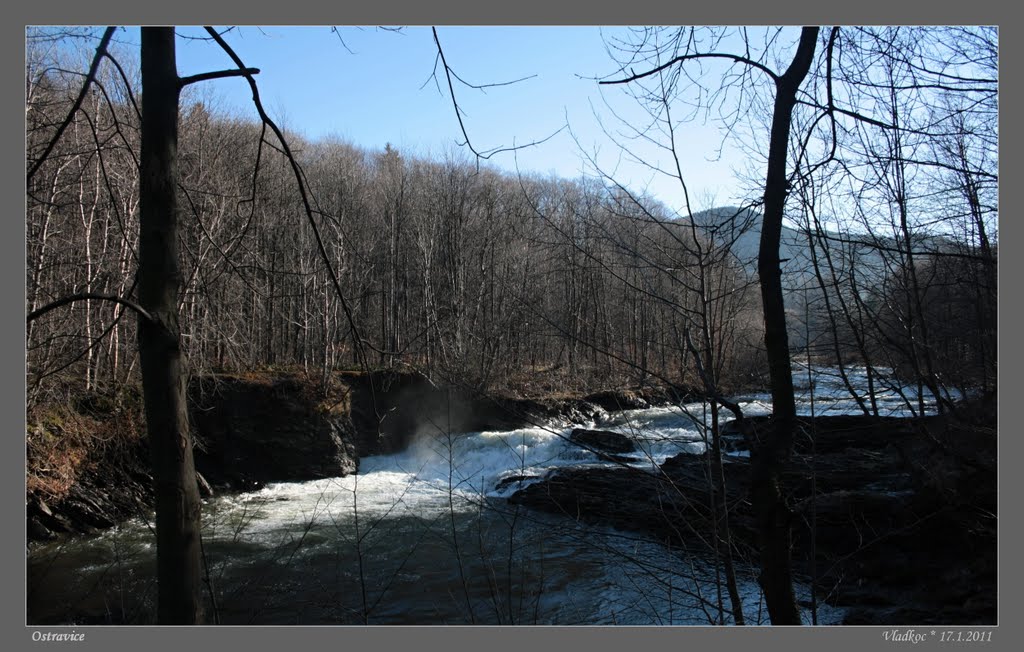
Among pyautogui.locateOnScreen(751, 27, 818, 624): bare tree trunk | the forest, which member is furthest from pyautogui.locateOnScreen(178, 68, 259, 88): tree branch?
pyautogui.locateOnScreen(751, 27, 818, 624): bare tree trunk

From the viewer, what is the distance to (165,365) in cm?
206

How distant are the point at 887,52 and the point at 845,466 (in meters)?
9.06

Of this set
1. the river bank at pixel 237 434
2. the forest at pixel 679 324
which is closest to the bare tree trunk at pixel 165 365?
the forest at pixel 679 324

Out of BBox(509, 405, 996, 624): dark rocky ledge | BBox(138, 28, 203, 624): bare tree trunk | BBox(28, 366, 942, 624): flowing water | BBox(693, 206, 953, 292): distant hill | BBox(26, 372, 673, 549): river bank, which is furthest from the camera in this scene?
BBox(26, 372, 673, 549): river bank

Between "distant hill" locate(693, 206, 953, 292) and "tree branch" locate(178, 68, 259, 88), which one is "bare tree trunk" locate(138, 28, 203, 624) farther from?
"distant hill" locate(693, 206, 953, 292)

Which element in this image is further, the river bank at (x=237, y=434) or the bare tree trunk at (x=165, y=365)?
the river bank at (x=237, y=434)

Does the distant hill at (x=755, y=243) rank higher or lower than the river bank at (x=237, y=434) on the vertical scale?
higher

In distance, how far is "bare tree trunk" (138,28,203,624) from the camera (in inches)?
80.8

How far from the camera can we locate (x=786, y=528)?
2.62 m

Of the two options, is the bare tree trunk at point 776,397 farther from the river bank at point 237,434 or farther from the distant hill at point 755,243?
the river bank at point 237,434

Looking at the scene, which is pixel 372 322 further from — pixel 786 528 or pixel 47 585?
pixel 786 528

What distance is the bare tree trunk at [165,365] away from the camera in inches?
80.8

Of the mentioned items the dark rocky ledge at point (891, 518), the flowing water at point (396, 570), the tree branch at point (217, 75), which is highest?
the tree branch at point (217, 75)

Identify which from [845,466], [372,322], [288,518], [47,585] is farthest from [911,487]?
[372,322]
